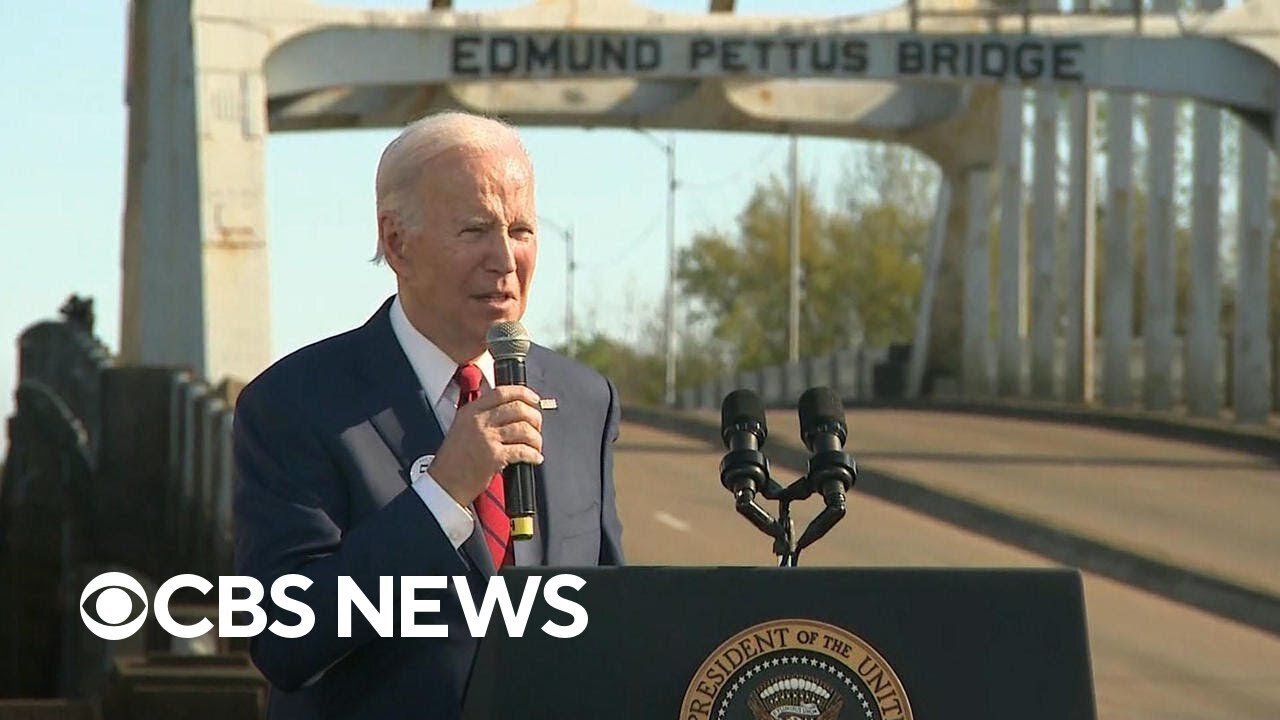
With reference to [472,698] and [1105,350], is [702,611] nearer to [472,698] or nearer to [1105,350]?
[472,698]

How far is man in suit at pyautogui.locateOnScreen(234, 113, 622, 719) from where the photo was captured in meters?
4.17

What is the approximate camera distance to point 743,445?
444 cm

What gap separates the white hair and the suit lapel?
203 millimetres

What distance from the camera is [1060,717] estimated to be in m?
3.86

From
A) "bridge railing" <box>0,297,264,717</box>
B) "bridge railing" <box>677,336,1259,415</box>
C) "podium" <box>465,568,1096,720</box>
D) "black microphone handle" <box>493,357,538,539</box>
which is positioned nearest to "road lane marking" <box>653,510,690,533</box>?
"bridge railing" <box>0,297,264,717</box>

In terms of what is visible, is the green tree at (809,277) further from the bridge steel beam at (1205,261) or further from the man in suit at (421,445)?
the man in suit at (421,445)

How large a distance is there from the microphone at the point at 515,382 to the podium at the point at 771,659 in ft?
0.90

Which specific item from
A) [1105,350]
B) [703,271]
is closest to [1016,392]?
[1105,350]

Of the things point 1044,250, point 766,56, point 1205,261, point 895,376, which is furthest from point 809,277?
point 766,56

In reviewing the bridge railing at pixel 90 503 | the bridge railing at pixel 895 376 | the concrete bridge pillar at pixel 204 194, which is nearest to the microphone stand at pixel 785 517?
the bridge railing at pixel 90 503

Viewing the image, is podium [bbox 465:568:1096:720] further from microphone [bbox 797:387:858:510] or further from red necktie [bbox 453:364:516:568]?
red necktie [bbox 453:364:516:568]

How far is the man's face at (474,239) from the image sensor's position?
4434mm

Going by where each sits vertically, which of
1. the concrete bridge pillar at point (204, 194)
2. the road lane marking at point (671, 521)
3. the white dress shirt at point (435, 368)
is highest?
the concrete bridge pillar at point (204, 194)

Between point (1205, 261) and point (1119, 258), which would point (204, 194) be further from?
point (1119, 258)
